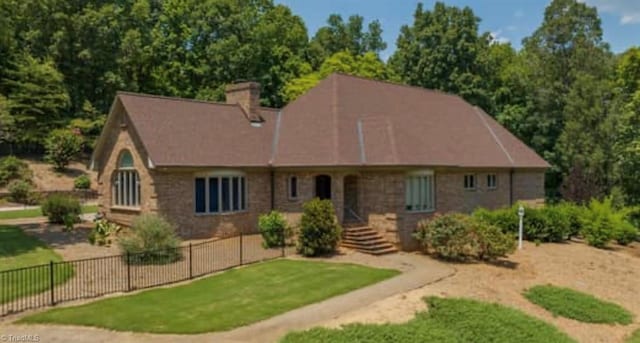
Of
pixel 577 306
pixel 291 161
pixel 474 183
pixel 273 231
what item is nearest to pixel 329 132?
pixel 291 161

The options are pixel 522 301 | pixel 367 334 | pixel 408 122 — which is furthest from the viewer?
pixel 408 122

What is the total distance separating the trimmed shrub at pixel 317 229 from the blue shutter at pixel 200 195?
16.0ft

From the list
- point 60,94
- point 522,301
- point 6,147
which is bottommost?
point 522,301

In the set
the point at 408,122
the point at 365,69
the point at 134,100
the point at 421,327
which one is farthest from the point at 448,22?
the point at 421,327


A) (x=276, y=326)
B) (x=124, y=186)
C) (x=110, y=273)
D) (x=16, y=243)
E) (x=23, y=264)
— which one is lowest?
(x=276, y=326)

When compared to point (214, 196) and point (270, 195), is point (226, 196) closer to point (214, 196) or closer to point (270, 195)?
point (214, 196)

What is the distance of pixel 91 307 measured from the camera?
11.9 meters

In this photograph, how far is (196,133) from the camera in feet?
71.3

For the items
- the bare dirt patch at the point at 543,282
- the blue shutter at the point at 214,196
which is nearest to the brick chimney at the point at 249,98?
the blue shutter at the point at 214,196

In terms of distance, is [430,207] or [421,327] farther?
[430,207]

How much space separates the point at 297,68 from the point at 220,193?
29.0 meters

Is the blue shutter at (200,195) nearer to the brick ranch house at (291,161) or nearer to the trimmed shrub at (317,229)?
the brick ranch house at (291,161)

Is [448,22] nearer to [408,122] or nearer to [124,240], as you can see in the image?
[408,122]

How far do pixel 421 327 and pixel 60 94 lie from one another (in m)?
43.6
